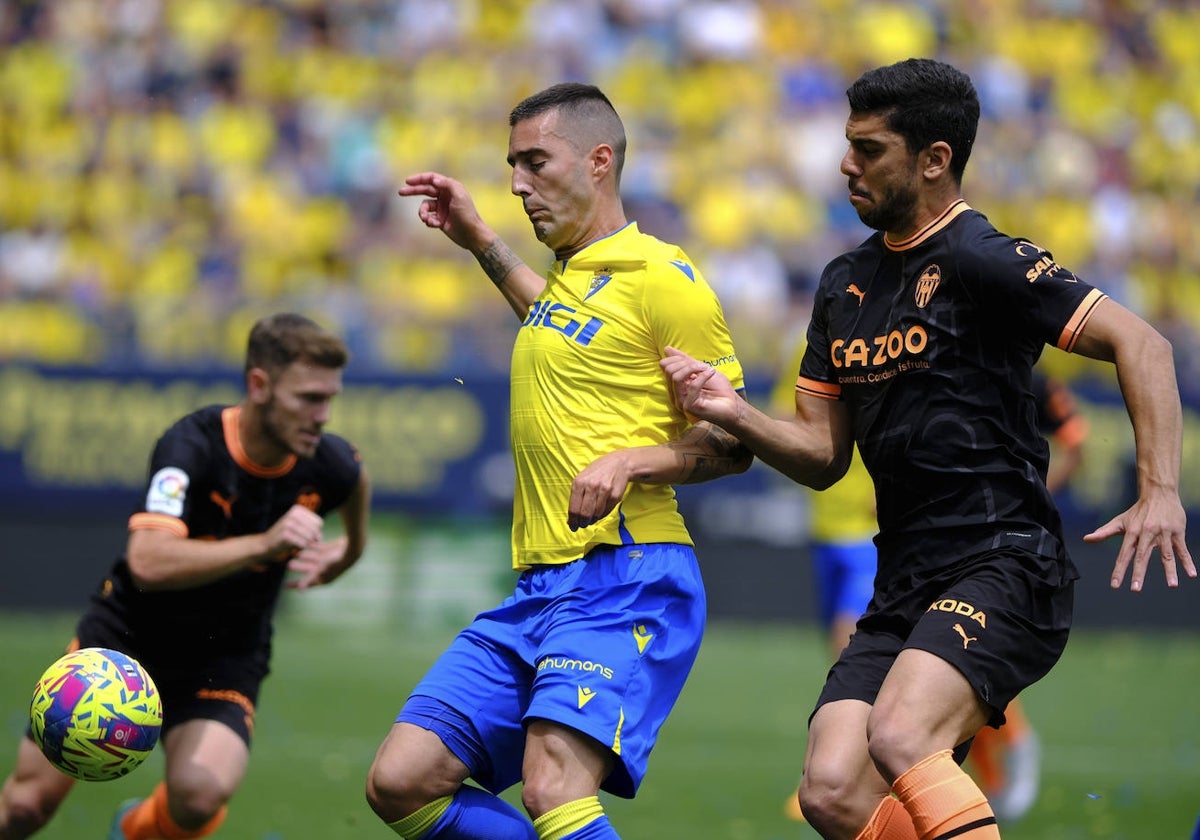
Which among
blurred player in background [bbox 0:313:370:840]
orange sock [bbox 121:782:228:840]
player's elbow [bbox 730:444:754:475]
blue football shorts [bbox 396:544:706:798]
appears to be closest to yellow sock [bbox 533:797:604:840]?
blue football shorts [bbox 396:544:706:798]

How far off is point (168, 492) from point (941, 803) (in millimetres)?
3412

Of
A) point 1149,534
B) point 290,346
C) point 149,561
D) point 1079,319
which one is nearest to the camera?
point 1149,534

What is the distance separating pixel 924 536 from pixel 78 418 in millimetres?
12094

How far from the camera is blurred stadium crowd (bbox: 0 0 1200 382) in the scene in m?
18.2

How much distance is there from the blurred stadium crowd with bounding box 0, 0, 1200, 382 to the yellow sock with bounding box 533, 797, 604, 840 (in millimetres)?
11396

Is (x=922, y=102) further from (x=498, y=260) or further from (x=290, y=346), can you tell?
(x=290, y=346)

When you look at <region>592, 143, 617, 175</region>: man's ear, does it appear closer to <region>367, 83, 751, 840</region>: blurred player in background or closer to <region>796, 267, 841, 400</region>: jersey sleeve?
<region>367, 83, 751, 840</region>: blurred player in background

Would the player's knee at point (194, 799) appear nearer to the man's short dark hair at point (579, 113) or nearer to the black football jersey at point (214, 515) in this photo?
the black football jersey at point (214, 515)

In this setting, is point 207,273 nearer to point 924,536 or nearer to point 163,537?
point 163,537

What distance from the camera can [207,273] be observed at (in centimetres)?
1753

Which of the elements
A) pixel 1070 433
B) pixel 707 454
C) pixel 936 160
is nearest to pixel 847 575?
pixel 1070 433

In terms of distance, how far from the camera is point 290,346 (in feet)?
21.7

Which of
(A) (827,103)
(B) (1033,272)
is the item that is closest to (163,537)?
(B) (1033,272)

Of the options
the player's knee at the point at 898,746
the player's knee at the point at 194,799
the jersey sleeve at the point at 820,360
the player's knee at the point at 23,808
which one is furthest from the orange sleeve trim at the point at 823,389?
the player's knee at the point at 23,808
